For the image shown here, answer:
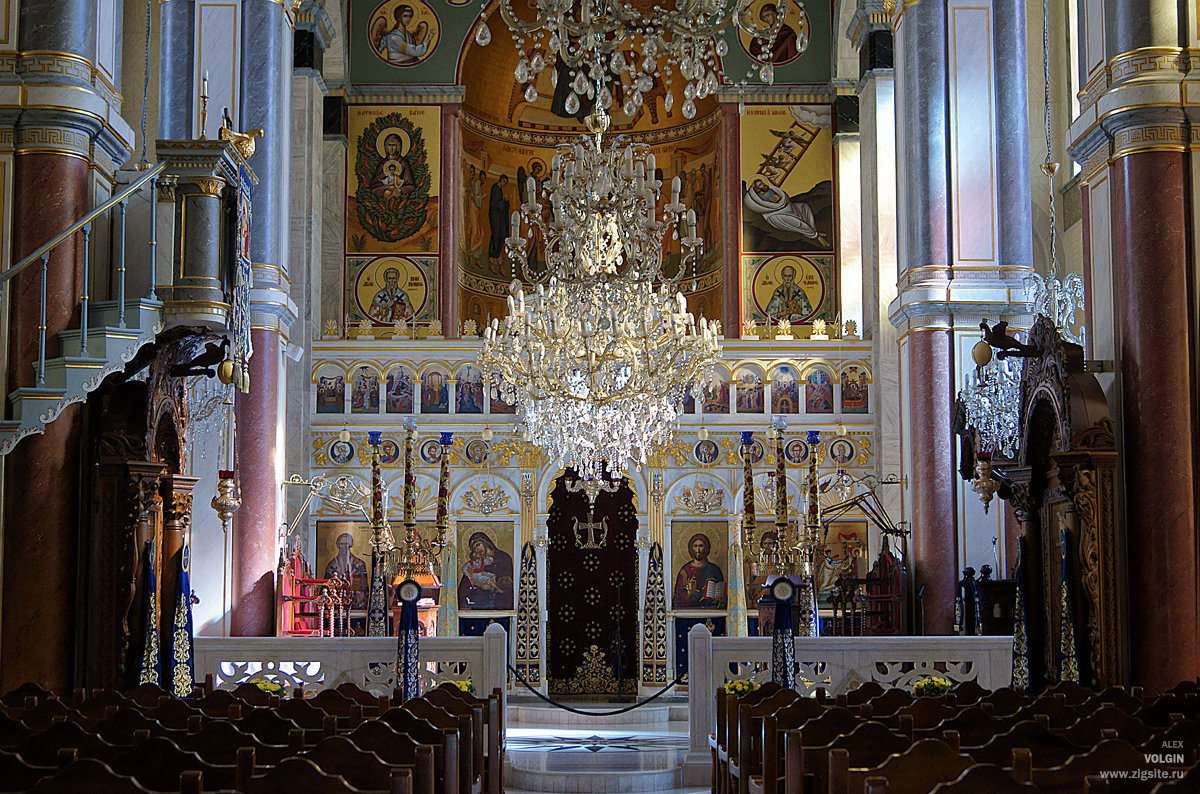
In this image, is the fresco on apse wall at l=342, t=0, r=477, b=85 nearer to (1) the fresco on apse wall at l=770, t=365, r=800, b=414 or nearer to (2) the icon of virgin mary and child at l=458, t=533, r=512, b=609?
(1) the fresco on apse wall at l=770, t=365, r=800, b=414

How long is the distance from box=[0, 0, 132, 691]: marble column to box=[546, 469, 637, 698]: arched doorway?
11919 millimetres

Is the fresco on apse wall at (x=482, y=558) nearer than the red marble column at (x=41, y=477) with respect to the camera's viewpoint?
No

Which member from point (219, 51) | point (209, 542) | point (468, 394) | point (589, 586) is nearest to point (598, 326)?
point (209, 542)

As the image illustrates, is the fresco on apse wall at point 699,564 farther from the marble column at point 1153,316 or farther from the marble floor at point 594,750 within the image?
the marble column at point 1153,316

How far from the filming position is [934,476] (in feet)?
56.1

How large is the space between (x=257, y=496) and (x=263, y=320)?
2192 mm

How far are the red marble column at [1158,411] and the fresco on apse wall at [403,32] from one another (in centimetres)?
1506

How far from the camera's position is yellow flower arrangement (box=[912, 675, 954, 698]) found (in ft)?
42.6

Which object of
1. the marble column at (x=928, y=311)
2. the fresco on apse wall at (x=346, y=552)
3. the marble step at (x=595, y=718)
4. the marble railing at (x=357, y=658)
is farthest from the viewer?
the fresco on apse wall at (x=346, y=552)

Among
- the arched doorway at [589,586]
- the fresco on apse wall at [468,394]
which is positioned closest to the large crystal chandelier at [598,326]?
the fresco on apse wall at [468,394]

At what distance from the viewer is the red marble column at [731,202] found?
912 inches

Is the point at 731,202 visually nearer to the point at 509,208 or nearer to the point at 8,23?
the point at 509,208

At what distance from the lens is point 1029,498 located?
12.5 metres

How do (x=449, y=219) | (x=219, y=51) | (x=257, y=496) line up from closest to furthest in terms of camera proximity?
(x=219, y=51)
(x=257, y=496)
(x=449, y=219)
